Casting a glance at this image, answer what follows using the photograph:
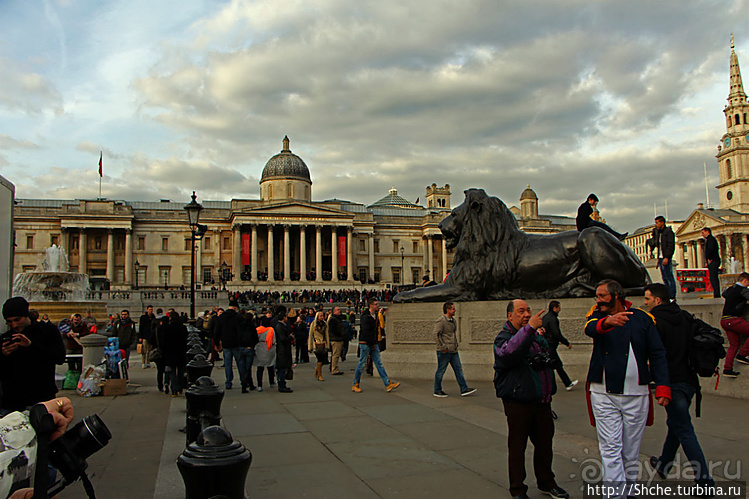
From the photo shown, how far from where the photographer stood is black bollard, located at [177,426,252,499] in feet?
8.63

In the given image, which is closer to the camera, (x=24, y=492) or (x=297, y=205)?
(x=24, y=492)

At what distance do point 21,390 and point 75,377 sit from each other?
865 centimetres

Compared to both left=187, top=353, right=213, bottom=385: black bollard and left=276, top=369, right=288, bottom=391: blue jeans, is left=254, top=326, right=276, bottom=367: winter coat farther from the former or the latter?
left=187, top=353, right=213, bottom=385: black bollard

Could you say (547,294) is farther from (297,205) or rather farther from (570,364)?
(297,205)

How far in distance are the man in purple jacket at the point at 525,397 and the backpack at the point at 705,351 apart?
1.35 meters

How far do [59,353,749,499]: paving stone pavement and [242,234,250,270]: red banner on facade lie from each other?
2151 inches

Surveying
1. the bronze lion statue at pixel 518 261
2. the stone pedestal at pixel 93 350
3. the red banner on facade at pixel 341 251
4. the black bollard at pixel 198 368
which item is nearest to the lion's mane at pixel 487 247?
the bronze lion statue at pixel 518 261

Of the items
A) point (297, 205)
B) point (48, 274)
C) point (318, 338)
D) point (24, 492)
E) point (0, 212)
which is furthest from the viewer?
point (297, 205)

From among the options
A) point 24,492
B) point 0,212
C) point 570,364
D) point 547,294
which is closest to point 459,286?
point 547,294

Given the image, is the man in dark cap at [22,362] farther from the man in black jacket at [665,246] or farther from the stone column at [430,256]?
the stone column at [430,256]

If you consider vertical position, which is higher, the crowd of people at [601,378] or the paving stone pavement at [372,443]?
the crowd of people at [601,378]

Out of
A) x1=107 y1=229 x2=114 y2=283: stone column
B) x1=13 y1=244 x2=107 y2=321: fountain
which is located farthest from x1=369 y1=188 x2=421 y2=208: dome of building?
x1=13 y1=244 x2=107 y2=321: fountain

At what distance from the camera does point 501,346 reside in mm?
4824

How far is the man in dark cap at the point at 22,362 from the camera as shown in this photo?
438 centimetres
